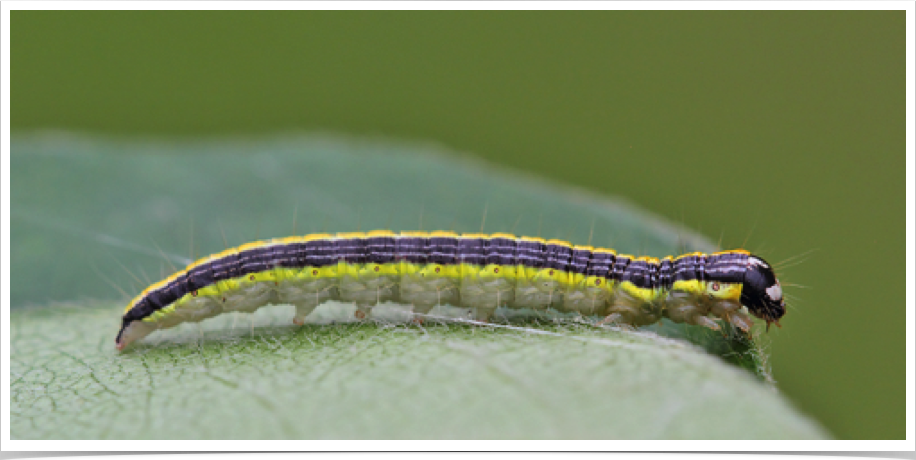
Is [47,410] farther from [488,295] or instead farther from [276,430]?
[488,295]

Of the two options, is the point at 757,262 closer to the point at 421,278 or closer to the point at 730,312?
the point at 730,312

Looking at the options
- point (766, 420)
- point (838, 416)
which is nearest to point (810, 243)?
point (838, 416)

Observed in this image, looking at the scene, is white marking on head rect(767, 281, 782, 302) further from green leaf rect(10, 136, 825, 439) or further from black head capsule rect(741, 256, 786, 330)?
green leaf rect(10, 136, 825, 439)

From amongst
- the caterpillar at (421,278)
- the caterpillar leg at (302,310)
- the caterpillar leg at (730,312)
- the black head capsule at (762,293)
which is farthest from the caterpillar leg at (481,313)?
the black head capsule at (762,293)

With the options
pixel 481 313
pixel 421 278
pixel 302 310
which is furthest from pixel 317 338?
pixel 481 313

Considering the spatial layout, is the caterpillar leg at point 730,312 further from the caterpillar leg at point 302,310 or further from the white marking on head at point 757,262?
the caterpillar leg at point 302,310

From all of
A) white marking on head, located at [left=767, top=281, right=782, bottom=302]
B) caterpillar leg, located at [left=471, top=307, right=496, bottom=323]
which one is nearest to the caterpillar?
caterpillar leg, located at [left=471, top=307, right=496, bottom=323]
